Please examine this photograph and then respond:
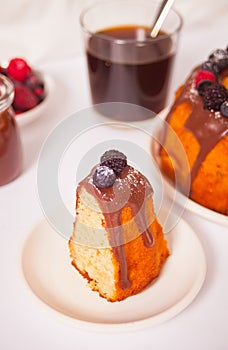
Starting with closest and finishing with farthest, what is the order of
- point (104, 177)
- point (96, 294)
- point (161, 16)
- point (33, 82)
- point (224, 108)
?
point (104, 177) < point (96, 294) < point (224, 108) < point (161, 16) < point (33, 82)

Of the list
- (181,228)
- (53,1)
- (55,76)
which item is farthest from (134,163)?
(53,1)

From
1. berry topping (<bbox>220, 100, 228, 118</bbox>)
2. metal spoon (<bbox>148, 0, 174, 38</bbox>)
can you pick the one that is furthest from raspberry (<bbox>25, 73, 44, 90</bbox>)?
berry topping (<bbox>220, 100, 228, 118</bbox>)

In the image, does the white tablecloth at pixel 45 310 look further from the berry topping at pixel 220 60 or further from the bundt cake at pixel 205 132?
the berry topping at pixel 220 60

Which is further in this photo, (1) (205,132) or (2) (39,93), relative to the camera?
(2) (39,93)

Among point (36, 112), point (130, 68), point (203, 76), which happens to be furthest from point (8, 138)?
point (203, 76)

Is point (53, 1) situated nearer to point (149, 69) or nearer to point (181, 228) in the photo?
point (149, 69)

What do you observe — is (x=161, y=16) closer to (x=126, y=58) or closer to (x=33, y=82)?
(x=126, y=58)

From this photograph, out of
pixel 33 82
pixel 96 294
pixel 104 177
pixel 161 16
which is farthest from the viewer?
pixel 33 82
